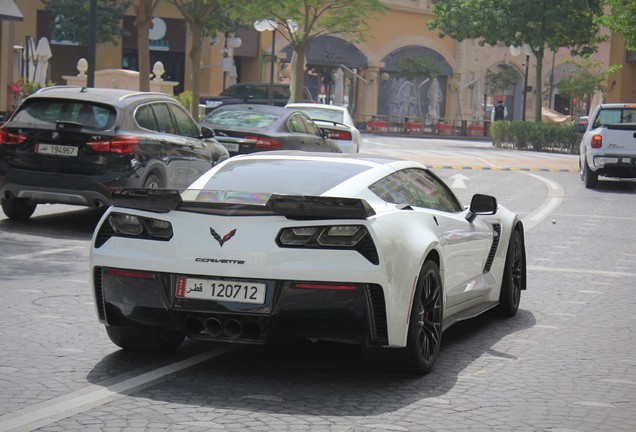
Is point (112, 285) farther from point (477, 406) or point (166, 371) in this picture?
point (477, 406)

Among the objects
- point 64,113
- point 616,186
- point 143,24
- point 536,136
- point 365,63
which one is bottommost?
point 616,186

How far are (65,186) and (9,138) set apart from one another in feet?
2.82

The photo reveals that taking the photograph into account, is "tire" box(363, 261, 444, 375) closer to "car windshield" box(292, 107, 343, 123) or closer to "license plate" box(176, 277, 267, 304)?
"license plate" box(176, 277, 267, 304)

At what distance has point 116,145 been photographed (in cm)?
1471

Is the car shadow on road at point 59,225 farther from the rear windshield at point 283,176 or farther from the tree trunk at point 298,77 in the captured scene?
the tree trunk at point 298,77

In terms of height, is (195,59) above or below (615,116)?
above

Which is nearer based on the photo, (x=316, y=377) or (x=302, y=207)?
(x=302, y=207)

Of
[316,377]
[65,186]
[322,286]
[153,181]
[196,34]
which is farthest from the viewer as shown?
[196,34]

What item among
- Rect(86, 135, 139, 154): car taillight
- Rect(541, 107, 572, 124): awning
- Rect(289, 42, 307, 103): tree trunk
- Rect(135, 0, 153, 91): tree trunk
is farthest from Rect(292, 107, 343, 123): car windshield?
Rect(541, 107, 572, 124): awning

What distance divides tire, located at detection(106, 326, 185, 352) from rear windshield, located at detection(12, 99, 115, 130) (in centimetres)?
726

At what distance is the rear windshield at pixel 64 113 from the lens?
14.9m

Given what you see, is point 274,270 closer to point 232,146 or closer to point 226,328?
point 226,328

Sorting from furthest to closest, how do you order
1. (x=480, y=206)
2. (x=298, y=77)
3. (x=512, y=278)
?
(x=298, y=77) < (x=512, y=278) < (x=480, y=206)

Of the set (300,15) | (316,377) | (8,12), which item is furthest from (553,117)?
(316,377)
